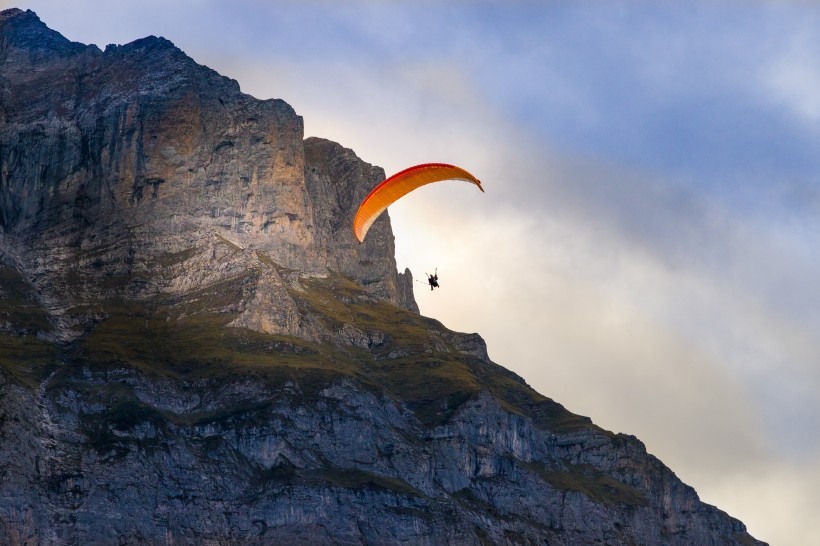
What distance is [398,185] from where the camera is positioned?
166875 mm

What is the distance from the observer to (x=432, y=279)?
171 metres

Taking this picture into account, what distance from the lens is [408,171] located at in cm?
16425

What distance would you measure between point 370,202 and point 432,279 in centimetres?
941

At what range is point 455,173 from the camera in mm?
160125

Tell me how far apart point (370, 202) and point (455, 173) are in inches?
454

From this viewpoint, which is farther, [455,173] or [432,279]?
[432,279]

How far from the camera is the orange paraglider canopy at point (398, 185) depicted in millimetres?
162000

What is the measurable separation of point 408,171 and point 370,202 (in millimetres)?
6090

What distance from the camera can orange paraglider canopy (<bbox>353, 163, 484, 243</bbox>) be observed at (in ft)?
531

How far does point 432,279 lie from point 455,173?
1433 cm

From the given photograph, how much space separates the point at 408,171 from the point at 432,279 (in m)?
11.9

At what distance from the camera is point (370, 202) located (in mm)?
168500
